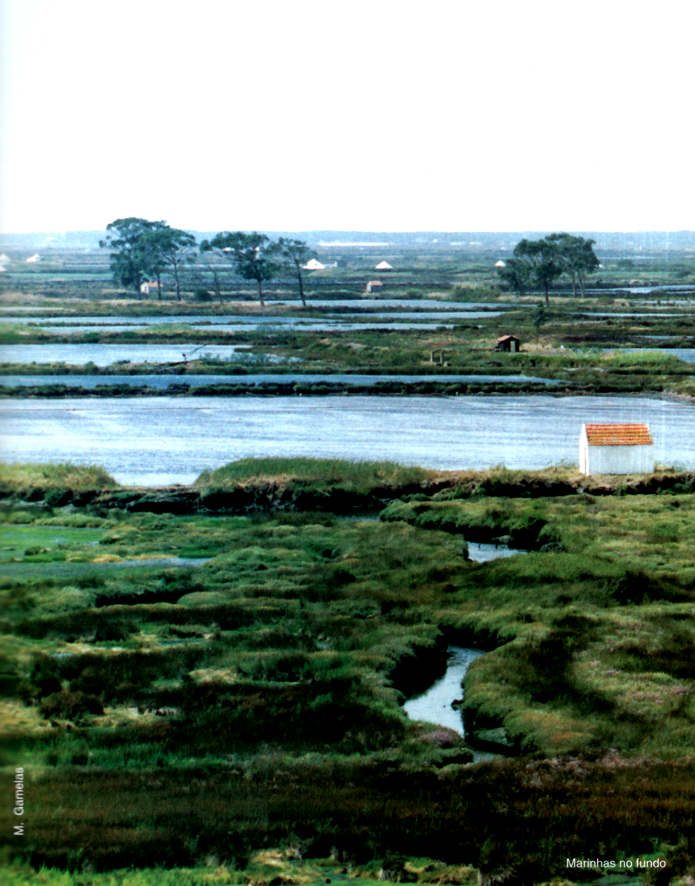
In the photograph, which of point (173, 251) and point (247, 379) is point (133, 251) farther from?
A: point (247, 379)

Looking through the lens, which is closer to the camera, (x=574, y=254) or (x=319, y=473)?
(x=319, y=473)

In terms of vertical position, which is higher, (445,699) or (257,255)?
(257,255)

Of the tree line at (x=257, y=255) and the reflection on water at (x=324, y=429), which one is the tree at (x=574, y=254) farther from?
the reflection on water at (x=324, y=429)

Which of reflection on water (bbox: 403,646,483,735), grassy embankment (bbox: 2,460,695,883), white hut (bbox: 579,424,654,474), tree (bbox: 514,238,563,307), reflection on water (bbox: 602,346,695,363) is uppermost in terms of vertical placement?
tree (bbox: 514,238,563,307)

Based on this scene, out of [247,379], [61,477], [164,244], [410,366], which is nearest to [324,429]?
[61,477]

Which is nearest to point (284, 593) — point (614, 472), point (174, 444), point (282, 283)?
point (614, 472)

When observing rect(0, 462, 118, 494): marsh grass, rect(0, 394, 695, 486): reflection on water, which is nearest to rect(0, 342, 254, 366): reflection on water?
rect(0, 394, 695, 486): reflection on water

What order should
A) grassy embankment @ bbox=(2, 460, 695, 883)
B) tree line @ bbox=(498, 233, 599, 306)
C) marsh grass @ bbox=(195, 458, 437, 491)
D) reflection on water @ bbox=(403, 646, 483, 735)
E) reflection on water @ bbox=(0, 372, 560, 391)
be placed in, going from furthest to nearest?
1. tree line @ bbox=(498, 233, 599, 306)
2. reflection on water @ bbox=(0, 372, 560, 391)
3. marsh grass @ bbox=(195, 458, 437, 491)
4. reflection on water @ bbox=(403, 646, 483, 735)
5. grassy embankment @ bbox=(2, 460, 695, 883)

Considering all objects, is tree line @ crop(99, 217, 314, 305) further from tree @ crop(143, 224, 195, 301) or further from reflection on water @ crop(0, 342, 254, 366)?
reflection on water @ crop(0, 342, 254, 366)
